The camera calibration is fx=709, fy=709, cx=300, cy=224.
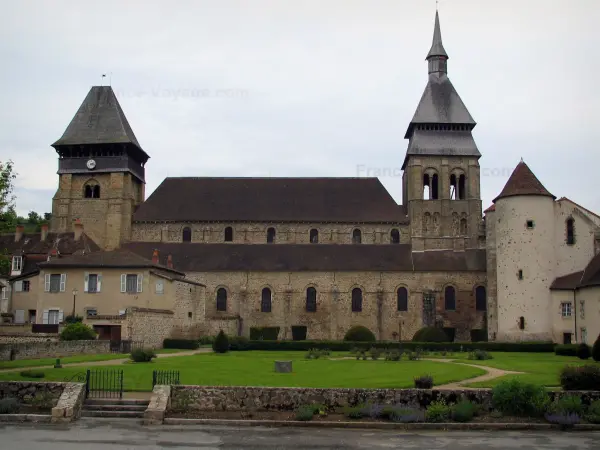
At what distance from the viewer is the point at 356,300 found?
55594 mm

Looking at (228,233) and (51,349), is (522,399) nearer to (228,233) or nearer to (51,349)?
(51,349)

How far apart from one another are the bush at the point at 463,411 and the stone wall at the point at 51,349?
2117cm

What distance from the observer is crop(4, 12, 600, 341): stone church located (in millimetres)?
49469

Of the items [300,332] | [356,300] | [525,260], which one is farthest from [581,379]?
[356,300]

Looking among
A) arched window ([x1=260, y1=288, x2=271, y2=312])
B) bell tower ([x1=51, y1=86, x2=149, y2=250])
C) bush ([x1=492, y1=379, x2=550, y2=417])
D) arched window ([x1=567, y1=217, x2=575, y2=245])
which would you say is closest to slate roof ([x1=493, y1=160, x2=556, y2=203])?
Result: arched window ([x1=567, y1=217, x2=575, y2=245])

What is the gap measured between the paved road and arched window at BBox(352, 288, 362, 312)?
36671mm

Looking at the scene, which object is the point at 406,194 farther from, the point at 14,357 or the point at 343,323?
the point at 14,357

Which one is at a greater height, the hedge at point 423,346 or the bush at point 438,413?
the hedge at point 423,346

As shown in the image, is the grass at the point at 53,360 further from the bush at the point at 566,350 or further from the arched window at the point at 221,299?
the bush at the point at 566,350

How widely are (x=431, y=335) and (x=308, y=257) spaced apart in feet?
43.2

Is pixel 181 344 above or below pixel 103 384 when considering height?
above

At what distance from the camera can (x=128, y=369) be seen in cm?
2762

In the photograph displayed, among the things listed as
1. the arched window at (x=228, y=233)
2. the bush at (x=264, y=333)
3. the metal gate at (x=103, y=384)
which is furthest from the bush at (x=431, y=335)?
the metal gate at (x=103, y=384)

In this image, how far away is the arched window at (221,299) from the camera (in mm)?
55656
